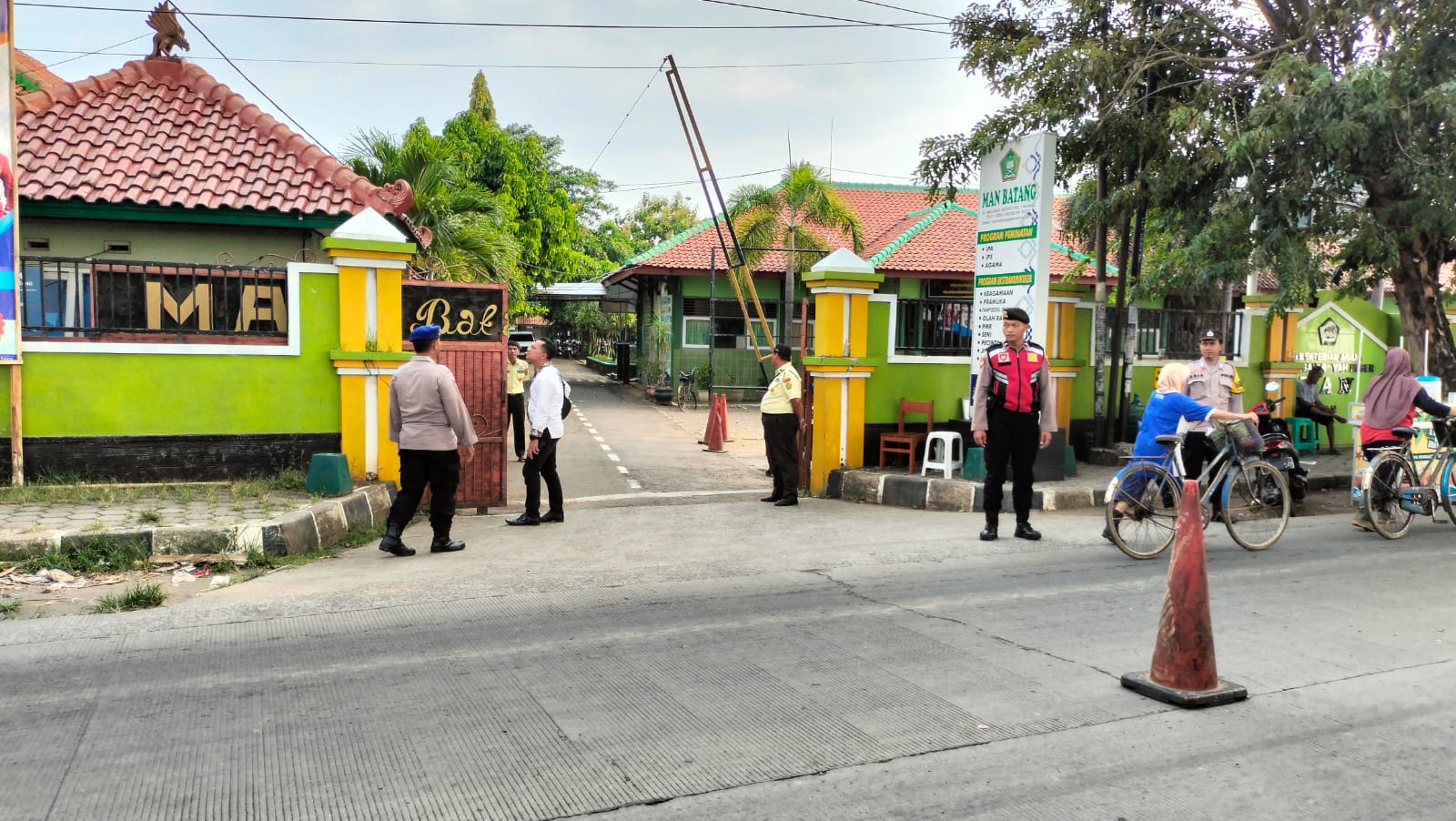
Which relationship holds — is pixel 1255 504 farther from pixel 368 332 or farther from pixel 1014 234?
pixel 368 332

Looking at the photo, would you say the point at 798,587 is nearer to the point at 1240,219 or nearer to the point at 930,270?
the point at 1240,219

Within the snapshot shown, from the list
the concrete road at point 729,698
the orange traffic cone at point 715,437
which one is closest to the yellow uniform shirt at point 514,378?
the orange traffic cone at point 715,437

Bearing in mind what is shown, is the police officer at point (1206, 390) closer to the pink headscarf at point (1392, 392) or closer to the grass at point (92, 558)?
the pink headscarf at point (1392, 392)

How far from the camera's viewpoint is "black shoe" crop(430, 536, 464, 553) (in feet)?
26.6

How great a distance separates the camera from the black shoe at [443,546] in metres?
8.12

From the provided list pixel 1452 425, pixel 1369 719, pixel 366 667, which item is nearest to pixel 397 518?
pixel 366 667

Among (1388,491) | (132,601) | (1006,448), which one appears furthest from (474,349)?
(1388,491)

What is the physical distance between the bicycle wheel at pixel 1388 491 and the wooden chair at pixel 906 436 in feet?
14.0

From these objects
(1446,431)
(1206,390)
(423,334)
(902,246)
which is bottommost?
(1446,431)

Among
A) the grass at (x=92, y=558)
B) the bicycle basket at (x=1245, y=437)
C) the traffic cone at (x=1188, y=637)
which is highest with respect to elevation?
the bicycle basket at (x=1245, y=437)

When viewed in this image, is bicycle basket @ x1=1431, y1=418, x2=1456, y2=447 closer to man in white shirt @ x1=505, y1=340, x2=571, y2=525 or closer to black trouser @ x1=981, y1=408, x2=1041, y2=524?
black trouser @ x1=981, y1=408, x2=1041, y2=524

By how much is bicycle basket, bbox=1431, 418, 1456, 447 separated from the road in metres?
2.33

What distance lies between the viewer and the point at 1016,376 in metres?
8.47

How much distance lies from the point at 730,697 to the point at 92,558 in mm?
5090
